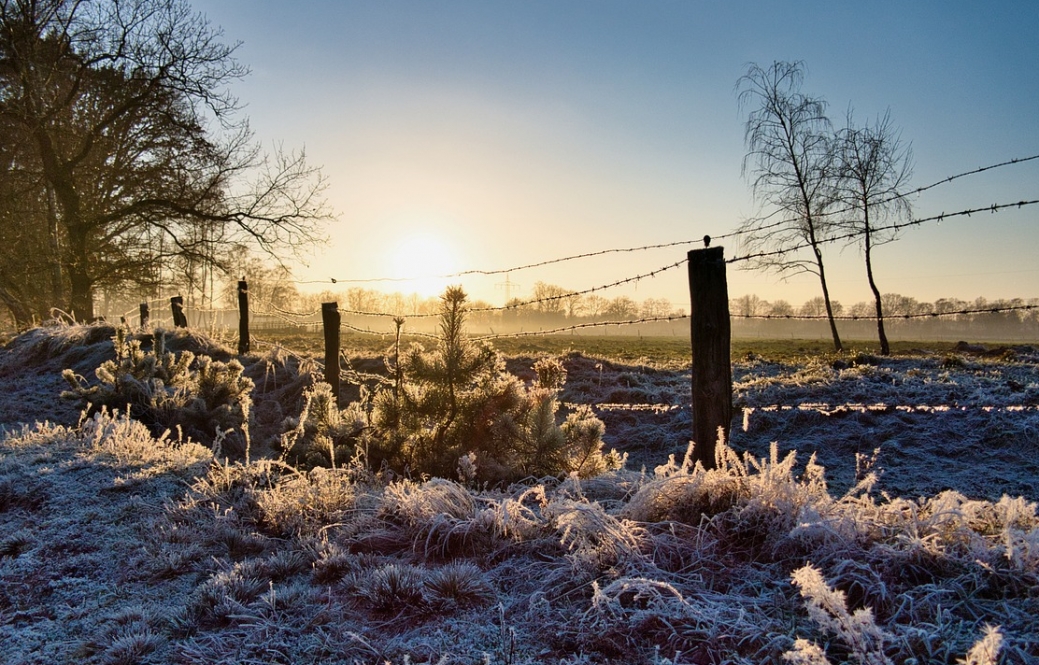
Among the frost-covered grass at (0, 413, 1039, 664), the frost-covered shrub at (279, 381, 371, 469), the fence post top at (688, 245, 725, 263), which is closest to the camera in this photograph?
the frost-covered grass at (0, 413, 1039, 664)

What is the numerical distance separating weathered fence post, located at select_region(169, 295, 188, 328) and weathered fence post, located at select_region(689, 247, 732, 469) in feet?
46.3

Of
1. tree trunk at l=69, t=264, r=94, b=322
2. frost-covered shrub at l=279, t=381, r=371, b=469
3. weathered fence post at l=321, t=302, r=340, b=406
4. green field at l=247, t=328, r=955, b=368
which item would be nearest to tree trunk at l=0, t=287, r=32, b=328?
tree trunk at l=69, t=264, r=94, b=322

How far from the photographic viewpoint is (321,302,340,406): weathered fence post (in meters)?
8.90

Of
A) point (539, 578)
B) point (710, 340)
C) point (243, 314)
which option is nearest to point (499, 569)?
point (539, 578)

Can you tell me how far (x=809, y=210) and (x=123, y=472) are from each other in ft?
58.7

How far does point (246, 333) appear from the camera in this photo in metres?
13.2

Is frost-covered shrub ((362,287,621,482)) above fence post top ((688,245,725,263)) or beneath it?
beneath

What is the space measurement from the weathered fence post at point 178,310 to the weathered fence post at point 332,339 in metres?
7.71

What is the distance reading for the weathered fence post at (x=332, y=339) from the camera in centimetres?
890

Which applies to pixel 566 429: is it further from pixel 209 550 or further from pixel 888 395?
pixel 888 395

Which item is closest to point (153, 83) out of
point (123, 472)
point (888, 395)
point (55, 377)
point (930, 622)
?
point (55, 377)

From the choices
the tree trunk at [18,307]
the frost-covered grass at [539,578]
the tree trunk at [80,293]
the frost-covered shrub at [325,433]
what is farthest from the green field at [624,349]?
the tree trunk at [18,307]

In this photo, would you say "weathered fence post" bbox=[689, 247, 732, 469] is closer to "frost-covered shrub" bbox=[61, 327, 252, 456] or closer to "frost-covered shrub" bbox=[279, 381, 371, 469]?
"frost-covered shrub" bbox=[279, 381, 371, 469]

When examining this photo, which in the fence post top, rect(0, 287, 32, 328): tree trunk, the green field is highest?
rect(0, 287, 32, 328): tree trunk
